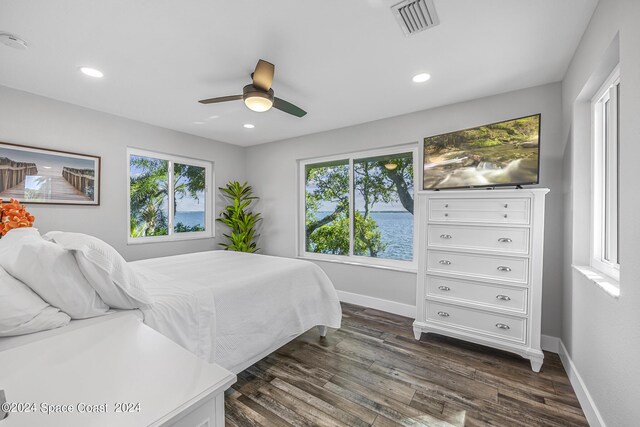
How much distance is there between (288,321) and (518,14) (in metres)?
2.72

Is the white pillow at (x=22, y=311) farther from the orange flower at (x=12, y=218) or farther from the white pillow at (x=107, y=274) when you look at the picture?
the orange flower at (x=12, y=218)

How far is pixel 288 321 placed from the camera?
2363mm

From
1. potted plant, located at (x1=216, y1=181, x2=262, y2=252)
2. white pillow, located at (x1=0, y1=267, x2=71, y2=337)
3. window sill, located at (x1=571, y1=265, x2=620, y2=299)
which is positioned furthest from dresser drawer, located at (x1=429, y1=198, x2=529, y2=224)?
potted plant, located at (x1=216, y1=181, x2=262, y2=252)

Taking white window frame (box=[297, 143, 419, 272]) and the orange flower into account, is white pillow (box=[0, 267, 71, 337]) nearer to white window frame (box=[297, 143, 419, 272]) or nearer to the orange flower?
the orange flower

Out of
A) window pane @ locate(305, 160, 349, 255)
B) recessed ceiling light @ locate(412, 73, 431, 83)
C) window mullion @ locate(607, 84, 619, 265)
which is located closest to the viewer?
window mullion @ locate(607, 84, 619, 265)

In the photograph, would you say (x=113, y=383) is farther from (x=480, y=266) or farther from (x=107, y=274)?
(x=480, y=266)

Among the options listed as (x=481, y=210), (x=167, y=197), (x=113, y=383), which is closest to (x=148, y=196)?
(x=167, y=197)

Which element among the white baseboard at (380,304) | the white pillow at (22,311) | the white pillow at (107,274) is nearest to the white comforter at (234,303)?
the white pillow at (107,274)

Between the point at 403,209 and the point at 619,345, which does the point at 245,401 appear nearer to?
the point at 619,345

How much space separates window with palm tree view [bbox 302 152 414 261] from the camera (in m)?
3.59

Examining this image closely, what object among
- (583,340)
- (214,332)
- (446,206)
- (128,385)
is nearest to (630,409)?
(583,340)

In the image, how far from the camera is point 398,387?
2027mm

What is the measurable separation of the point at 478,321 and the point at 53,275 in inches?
118

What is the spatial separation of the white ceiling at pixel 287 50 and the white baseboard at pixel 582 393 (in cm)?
238
